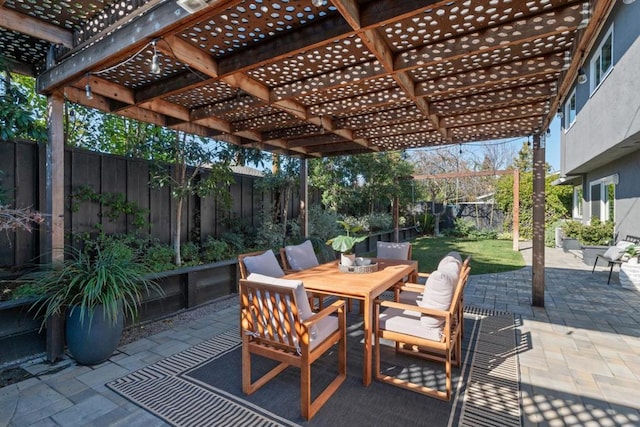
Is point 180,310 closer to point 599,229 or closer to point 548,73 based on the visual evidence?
point 548,73

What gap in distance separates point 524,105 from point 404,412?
356cm

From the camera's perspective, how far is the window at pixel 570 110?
8758 millimetres

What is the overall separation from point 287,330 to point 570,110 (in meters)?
11.3

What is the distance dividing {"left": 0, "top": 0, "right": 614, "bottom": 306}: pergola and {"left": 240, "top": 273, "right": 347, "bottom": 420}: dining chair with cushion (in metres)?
→ 1.74

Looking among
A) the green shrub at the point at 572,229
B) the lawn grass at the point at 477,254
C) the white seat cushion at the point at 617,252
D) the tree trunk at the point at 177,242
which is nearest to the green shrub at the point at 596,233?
the green shrub at the point at 572,229

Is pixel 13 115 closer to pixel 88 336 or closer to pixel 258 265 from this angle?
pixel 88 336

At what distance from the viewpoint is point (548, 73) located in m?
2.82

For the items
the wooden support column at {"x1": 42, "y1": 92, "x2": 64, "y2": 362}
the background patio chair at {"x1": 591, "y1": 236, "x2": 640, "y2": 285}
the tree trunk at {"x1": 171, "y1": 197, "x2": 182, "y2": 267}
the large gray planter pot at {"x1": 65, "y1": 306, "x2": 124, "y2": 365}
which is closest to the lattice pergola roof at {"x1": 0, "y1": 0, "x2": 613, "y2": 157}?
the wooden support column at {"x1": 42, "y1": 92, "x2": 64, "y2": 362}

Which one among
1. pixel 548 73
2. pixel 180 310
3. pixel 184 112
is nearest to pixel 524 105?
pixel 548 73

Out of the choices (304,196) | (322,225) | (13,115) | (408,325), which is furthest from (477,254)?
(13,115)

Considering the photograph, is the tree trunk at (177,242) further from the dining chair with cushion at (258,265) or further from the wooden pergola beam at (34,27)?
the wooden pergola beam at (34,27)

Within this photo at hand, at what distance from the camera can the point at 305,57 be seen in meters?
2.62

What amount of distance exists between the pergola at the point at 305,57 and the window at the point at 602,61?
370 cm

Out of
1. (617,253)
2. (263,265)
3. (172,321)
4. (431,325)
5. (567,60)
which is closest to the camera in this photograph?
(431,325)
